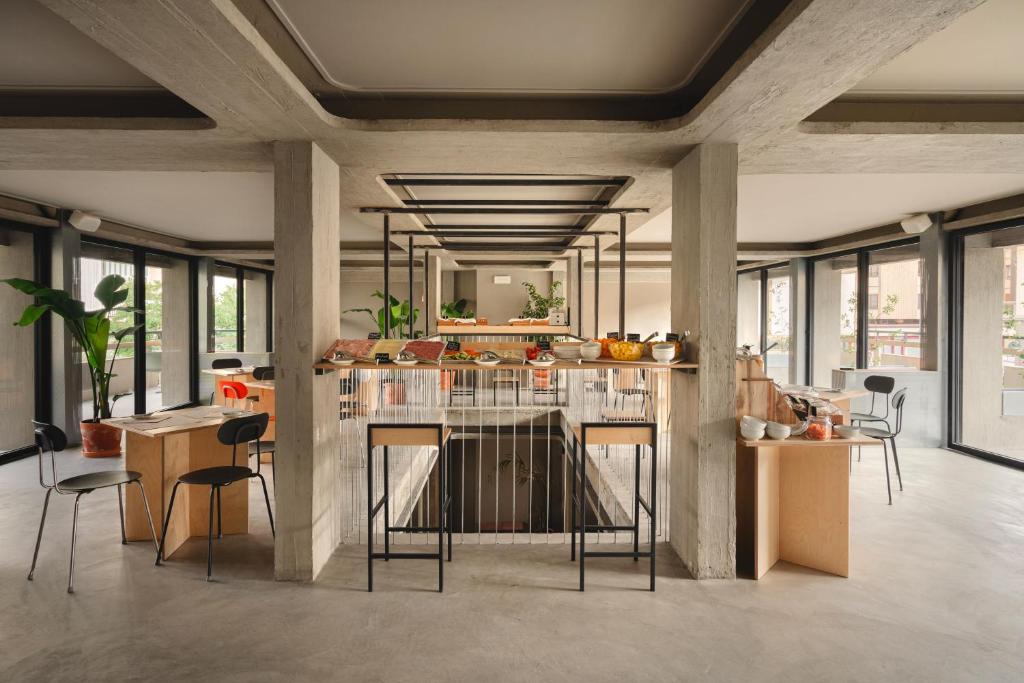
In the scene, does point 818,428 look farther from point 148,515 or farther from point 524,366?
point 148,515

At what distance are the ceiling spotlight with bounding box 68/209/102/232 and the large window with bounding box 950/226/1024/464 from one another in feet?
35.5

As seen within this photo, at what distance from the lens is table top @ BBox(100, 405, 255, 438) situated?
11.2ft

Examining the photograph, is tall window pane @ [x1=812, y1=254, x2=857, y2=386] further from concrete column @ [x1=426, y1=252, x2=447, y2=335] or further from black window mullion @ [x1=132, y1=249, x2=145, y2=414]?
black window mullion @ [x1=132, y1=249, x2=145, y2=414]

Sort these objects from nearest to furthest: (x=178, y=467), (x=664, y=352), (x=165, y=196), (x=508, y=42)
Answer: (x=508, y=42) < (x=664, y=352) < (x=178, y=467) < (x=165, y=196)

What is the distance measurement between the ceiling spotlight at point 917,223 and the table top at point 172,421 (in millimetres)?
8040

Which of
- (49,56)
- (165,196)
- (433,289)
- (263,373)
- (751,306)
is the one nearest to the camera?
(49,56)

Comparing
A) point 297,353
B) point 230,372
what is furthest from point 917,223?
point 230,372

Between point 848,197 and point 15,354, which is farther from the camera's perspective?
point 15,354

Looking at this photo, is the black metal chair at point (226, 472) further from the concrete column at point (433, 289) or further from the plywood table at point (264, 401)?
the concrete column at point (433, 289)

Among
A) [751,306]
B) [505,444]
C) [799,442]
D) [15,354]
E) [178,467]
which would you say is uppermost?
[751,306]

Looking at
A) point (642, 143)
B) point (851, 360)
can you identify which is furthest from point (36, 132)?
point (851, 360)

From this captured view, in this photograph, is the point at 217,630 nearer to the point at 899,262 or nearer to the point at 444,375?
the point at 444,375

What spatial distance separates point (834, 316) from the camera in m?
9.43

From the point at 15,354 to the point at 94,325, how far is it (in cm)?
135
